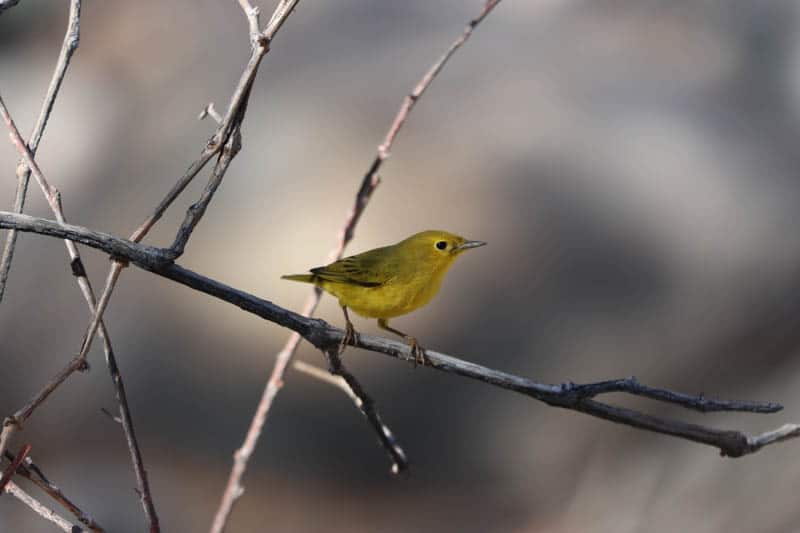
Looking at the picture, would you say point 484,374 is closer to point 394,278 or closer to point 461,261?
point 394,278

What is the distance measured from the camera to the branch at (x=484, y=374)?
42cm

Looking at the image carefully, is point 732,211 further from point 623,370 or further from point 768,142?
point 623,370

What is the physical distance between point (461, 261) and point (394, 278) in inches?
47.9

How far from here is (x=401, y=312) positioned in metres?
0.74

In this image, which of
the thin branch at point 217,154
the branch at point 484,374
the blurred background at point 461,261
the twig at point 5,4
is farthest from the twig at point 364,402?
the blurred background at point 461,261

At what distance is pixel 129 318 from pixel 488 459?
2.61 ft

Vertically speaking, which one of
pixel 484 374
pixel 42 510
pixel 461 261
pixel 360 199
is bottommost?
pixel 42 510

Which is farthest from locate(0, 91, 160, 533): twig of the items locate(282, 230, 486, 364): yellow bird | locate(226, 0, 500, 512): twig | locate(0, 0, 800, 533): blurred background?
locate(0, 0, 800, 533): blurred background

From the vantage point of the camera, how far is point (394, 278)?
2.51 feet

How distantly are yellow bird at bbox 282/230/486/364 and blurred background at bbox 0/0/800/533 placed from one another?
0.99 metres

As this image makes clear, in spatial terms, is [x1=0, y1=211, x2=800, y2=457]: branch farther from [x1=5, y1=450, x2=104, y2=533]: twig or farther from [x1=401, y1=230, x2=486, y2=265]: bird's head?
[x1=401, y1=230, x2=486, y2=265]: bird's head

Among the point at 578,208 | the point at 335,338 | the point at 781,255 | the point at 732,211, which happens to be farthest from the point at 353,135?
the point at 335,338

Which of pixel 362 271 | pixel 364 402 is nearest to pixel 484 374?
pixel 364 402

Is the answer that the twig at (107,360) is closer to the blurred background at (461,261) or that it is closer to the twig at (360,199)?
the twig at (360,199)
